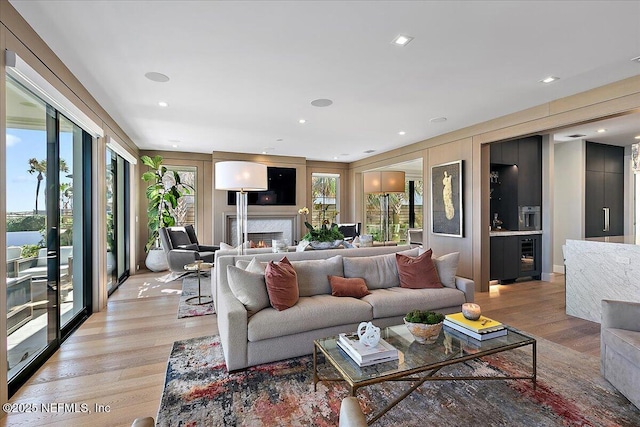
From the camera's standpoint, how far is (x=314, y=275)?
10.6 ft

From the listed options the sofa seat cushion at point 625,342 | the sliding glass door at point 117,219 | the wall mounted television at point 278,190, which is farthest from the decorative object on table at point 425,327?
the wall mounted television at point 278,190

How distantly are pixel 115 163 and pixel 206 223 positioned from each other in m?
2.60

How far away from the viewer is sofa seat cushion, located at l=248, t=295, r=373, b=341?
100 inches

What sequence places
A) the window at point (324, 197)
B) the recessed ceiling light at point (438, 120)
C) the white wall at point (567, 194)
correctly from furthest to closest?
the window at point (324, 197), the white wall at point (567, 194), the recessed ceiling light at point (438, 120)

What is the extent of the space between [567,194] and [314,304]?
6409 millimetres

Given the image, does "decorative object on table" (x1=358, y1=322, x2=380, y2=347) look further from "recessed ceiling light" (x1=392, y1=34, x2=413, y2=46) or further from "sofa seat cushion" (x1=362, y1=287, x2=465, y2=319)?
"recessed ceiling light" (x1=392, y1=34, x2=413, y2=46)

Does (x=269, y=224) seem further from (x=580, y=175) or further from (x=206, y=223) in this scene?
(x=580, y=175)

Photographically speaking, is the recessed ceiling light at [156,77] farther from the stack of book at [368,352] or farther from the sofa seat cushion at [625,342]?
the sofa seat cushion at [625,342]

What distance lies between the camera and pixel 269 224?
7930 millimetres

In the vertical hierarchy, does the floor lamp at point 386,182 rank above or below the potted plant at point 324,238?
above

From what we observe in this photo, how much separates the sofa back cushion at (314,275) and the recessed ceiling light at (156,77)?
2274 mm

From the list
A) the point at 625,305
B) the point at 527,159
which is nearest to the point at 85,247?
the point at 625,305

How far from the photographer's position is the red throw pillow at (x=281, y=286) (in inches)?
107

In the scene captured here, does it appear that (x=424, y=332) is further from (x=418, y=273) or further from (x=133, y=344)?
(x=133, y=344)
